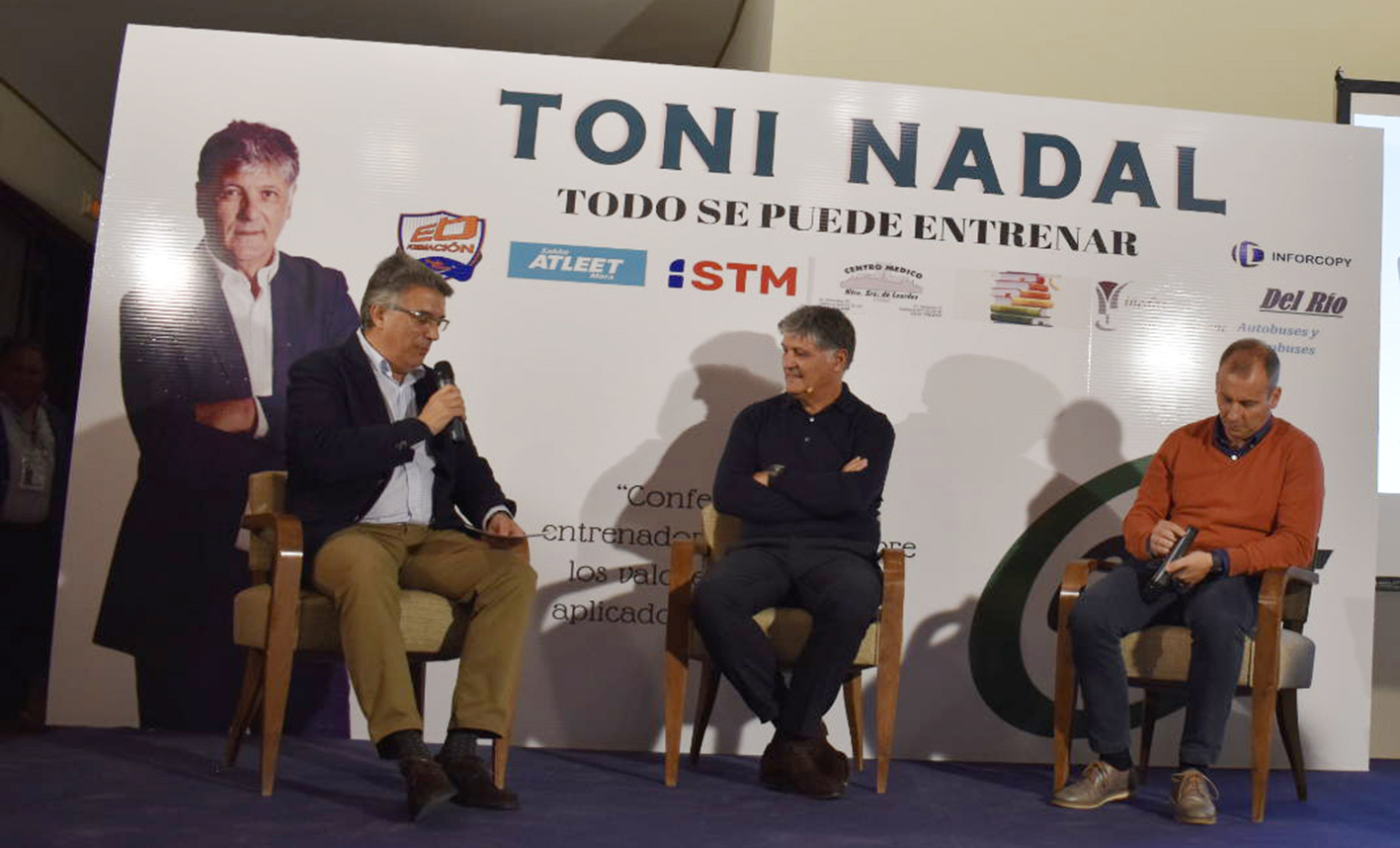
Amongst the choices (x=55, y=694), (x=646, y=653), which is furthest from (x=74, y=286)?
(x=646, y=653)

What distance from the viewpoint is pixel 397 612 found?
3123 millimetres

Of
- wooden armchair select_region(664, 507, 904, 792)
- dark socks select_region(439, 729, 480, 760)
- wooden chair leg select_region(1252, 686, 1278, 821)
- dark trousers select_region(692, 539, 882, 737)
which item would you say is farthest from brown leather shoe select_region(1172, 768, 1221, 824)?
dark socks select_region(439, 729, 480, 760)

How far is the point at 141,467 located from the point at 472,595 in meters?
1.43

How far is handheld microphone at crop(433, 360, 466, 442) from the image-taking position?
3291 mm

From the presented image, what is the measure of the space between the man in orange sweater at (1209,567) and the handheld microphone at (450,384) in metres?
1.61

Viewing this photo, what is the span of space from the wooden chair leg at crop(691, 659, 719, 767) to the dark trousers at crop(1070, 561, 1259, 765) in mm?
1003

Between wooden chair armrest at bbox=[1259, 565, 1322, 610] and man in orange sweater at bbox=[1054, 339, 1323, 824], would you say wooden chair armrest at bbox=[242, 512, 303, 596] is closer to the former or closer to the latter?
man in orange sweater at bbox=[1054, 339, 1323, 824]

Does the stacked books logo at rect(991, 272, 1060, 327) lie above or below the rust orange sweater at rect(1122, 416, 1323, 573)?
above

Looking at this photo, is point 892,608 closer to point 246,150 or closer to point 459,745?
point 459,745

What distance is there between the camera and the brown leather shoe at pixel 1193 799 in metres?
3.24

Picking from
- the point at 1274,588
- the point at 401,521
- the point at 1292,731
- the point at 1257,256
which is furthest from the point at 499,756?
the point at 1257,256

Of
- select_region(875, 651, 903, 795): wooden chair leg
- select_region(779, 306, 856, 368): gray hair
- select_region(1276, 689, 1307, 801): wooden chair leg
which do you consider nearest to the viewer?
select_region(875, 651, 903, 795): wooden chair leg

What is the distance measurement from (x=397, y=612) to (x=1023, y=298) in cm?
227

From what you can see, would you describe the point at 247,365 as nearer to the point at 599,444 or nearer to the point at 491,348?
the point at 491,348
